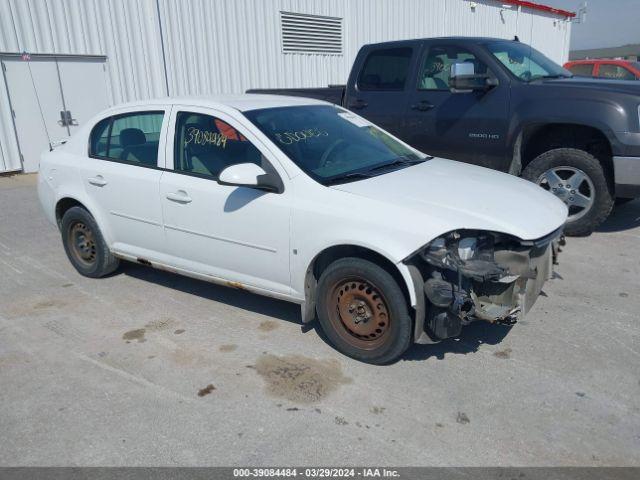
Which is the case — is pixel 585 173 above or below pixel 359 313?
above

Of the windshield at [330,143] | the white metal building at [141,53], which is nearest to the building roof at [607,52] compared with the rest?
→ the white metal building at [141,53]

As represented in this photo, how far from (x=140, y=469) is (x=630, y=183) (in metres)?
5.21

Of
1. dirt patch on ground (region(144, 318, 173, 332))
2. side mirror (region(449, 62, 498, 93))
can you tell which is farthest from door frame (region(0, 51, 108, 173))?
dirt patch on ground (region(144, 318, 173, 332))

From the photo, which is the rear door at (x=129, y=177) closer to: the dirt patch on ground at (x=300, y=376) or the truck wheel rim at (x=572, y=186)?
the dirt patch on ground at (x=300, y=376)

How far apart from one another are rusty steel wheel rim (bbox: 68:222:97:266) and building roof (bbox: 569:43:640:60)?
127ft

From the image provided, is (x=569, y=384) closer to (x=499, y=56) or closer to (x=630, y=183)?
(x=630, y=183)

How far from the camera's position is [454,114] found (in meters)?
6.50

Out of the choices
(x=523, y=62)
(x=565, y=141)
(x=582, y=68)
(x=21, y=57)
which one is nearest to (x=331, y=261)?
(x=565, y=141)

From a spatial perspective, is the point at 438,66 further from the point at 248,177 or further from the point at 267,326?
the point at 267,326

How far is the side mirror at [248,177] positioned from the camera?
12.1ft

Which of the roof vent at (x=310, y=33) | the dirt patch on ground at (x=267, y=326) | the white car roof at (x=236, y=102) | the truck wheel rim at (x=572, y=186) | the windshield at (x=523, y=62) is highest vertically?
the roof vent at (x=310, y=33)

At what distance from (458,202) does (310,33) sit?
12789 millimetres

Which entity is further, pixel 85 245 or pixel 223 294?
pixel 85 245

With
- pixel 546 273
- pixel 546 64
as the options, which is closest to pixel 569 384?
pixel 546 273
